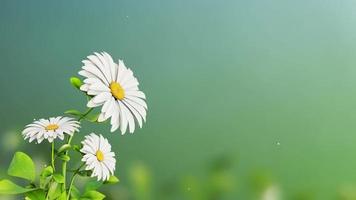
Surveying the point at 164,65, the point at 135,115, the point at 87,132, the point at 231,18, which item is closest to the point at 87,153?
the point at 135,115

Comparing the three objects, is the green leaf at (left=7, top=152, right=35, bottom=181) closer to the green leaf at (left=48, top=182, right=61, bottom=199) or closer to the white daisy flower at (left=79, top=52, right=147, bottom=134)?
the green leaf at (left=48, top=182, right=61, bottom=199)

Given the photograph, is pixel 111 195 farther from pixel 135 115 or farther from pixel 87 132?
pixel 135 115

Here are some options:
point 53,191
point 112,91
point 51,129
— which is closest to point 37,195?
point 53,191

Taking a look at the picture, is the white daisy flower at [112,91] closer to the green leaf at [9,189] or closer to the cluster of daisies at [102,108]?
the cluster of daisies at [102,108]

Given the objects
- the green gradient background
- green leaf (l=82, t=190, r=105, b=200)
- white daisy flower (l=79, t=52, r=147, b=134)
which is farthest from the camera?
the green gradient background

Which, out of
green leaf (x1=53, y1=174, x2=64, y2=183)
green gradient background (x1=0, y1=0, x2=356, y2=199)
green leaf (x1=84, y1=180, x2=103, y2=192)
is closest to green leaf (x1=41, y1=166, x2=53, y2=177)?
green leaf (x1=53, y1=174, x2=64, y2=183)

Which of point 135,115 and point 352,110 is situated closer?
point 135,115

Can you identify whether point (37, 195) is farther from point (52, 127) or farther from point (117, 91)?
point (117, 91)
